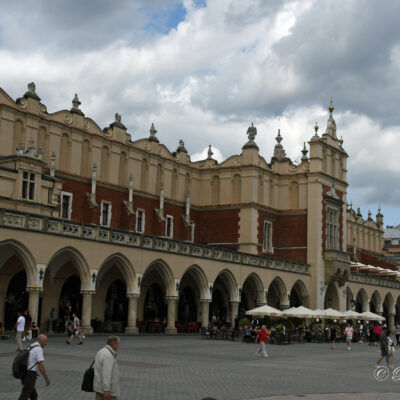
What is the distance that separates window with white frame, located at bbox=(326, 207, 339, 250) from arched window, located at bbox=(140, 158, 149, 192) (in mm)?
16763

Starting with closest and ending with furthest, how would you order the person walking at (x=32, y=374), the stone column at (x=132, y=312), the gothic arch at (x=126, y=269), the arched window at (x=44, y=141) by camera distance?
the person walking at (x=32, y=374) → the gothic arch at (x=126, y=269) → the stone column at (x=132, y=312) → the arched window at (x=44, y=141)

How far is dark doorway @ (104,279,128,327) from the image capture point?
42.7m

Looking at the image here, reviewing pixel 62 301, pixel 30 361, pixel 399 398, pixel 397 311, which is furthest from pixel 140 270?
pixel 397 311

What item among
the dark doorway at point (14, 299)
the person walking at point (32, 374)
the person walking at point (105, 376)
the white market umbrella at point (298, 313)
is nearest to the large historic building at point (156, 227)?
the dark doorway at point (14, 299)

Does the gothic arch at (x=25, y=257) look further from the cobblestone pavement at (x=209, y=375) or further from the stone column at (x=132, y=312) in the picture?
the stone column at (x=132, y=312)

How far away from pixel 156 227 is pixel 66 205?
936 centimetres

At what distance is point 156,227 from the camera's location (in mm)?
50781

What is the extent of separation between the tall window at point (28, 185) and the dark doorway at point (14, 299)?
431cm

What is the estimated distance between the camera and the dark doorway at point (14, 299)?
36.8 metres

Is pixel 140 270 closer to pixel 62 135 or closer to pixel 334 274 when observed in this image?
pixel 62 135

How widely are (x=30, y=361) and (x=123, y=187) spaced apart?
122 feet

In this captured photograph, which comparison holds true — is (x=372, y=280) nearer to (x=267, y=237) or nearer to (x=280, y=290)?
(x=267, y=237)

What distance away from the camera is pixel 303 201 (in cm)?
5719

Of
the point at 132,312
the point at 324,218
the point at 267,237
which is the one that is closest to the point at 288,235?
the point at 267,237
